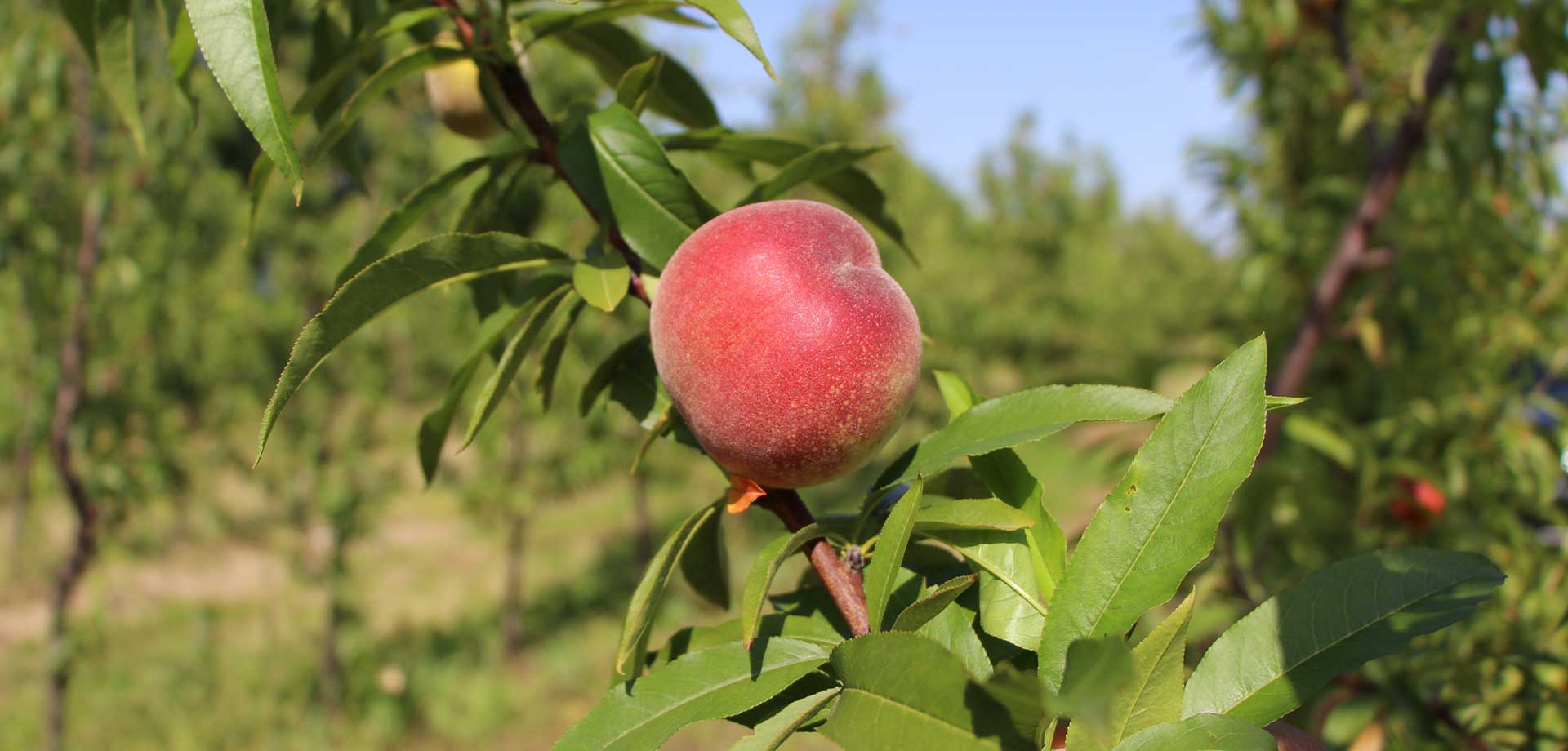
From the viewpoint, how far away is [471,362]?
2.34ft

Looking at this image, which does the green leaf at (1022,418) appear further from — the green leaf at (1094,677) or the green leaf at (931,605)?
the green leaf at (1094,677)

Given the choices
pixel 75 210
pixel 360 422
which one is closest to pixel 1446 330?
pixel 75 210

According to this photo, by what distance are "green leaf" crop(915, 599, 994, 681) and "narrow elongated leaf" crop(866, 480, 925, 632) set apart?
27mm

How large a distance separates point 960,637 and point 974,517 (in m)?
0.07

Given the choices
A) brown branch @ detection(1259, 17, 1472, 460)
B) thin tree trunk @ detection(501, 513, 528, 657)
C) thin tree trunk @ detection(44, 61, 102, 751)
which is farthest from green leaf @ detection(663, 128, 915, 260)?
thin tree trunk @ detection(501, 513, 528, 657)

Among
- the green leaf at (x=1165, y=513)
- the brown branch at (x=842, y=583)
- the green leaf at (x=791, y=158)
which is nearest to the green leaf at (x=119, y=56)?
the green leaf at (x=791, y=158)

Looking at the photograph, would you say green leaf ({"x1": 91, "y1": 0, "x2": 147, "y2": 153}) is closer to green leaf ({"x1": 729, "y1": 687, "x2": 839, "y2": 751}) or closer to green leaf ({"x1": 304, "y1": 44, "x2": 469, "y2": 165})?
green leaf ({"x1": 304, "y1": 44, "x2": 469, "y2": 165})

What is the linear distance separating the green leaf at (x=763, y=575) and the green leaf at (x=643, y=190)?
0.26 metres

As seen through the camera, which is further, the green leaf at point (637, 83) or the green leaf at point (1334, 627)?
the green leaf at point (637, 83)

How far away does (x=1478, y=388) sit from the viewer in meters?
1.95

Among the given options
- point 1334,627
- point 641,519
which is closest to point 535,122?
point 1334,627

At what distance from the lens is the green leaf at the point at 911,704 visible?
45 cm

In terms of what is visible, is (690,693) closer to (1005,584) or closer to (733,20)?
(1005,584)

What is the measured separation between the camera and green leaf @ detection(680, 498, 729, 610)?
0.76 metres
